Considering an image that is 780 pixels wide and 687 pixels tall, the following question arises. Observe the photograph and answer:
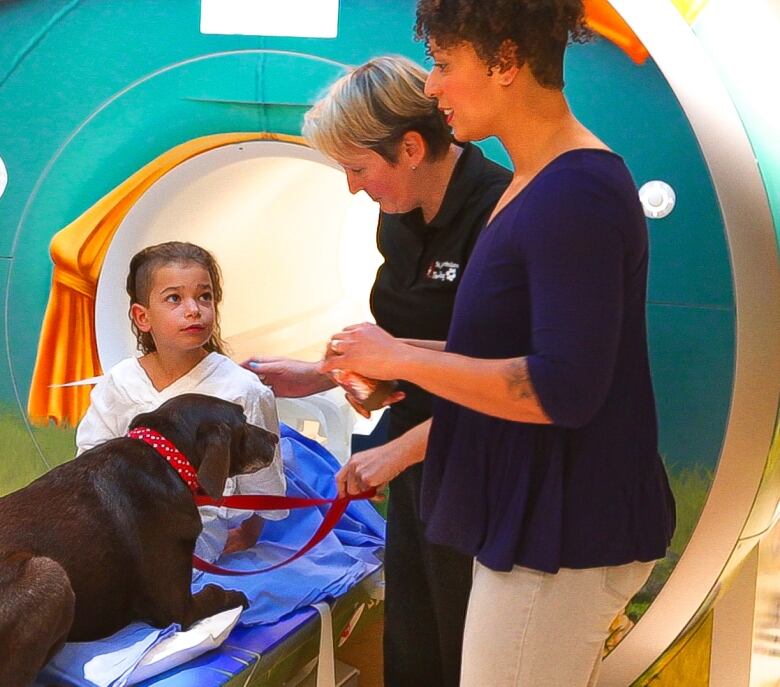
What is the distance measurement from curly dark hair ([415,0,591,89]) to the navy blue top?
139mm

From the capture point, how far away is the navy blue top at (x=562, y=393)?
1107 mm

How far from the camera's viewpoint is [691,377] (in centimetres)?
181

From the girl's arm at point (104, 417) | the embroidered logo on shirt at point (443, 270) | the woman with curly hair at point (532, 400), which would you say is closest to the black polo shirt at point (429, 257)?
the embroidered logo on shirt at point (443, 270)

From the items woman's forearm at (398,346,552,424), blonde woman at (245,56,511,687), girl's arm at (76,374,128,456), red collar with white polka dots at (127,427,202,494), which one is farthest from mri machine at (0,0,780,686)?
woman's forearm at (398,346,552,424)

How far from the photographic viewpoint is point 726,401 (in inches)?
70.8

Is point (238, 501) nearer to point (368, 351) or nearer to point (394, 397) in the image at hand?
point (394, 397)

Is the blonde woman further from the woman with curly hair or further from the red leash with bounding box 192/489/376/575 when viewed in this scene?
the woman with curly hair

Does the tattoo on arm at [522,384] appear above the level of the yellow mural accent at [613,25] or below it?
below

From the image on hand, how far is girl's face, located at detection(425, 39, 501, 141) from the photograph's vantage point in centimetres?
124

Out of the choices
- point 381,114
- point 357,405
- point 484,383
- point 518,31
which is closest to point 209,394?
point 357,405

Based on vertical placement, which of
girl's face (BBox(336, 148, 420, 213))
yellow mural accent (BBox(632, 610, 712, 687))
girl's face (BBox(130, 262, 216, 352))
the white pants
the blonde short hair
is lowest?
yellow mural accent (BBox(632, 610, 712, 687))

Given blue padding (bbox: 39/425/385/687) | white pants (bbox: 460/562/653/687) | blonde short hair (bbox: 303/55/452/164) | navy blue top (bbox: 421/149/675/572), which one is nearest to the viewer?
navy blue top (bbox: 421/149/675/572)

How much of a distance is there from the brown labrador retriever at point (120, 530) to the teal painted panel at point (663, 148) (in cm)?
85

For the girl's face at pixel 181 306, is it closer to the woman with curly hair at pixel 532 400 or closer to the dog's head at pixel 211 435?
the dog's head at pixel 211 435
